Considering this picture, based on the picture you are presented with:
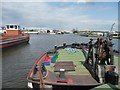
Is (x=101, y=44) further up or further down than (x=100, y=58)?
further up

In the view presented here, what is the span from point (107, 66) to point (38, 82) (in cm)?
390

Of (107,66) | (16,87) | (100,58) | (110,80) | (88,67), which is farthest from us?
(16,87)

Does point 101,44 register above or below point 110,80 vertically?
above

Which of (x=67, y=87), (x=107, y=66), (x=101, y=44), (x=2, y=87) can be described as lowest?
(x=2, y=87)

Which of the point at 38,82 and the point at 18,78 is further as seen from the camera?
the point at 18,78

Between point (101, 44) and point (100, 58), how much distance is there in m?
0.92

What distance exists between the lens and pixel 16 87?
53.9ft

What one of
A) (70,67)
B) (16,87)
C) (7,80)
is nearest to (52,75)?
(70,67)

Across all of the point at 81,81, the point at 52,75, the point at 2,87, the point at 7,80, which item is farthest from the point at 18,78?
the point at 81,81

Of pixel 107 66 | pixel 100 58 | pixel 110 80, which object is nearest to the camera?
pixel 110 80

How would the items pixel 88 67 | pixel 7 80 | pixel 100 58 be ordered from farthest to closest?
pixel 7 80 < pixel 88 67 < pixel 100 58

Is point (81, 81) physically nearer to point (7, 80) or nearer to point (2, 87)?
point (2, 87)

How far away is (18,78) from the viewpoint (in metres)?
19.2

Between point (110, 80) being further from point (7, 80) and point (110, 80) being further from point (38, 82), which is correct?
point (7, 80)
